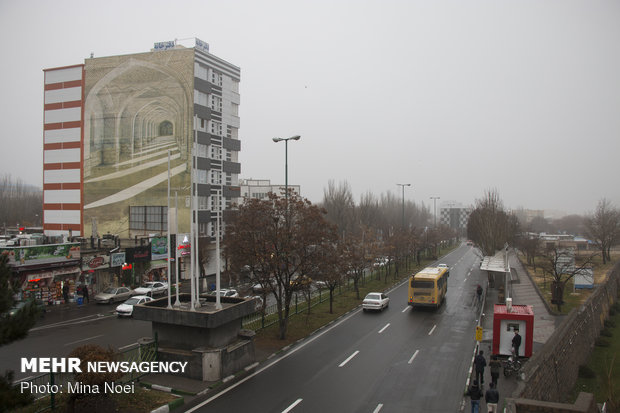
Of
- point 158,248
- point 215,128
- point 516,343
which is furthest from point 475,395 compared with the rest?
point 215,128

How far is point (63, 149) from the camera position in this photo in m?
51.4

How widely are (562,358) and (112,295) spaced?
2926 cm

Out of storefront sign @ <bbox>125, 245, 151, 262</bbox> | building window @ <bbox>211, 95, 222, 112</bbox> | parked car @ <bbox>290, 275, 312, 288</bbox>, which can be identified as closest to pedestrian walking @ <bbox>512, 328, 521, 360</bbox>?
parked car @ <bbox>290, 275, 312, 288</bbox>

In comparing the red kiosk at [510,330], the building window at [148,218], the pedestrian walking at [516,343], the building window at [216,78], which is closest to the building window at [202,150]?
the building window at [148,218]

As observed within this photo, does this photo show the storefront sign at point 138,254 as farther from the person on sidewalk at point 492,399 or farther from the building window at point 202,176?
the person on sidewalk at point 492,399

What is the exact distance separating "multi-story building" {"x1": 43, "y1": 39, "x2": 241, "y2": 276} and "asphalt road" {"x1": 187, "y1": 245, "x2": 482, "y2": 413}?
98.6ft

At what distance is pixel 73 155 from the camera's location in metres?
51.0

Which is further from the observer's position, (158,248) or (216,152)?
(216,152)

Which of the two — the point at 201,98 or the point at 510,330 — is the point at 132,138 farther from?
the point at 510,330

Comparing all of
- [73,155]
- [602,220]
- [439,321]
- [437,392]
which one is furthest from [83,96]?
[602,220]

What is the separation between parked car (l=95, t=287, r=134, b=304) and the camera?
3199 cm

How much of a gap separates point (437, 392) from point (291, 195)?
434 inches

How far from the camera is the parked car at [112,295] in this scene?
3199 cm

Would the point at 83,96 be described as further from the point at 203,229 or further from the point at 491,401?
the point at 491,401
